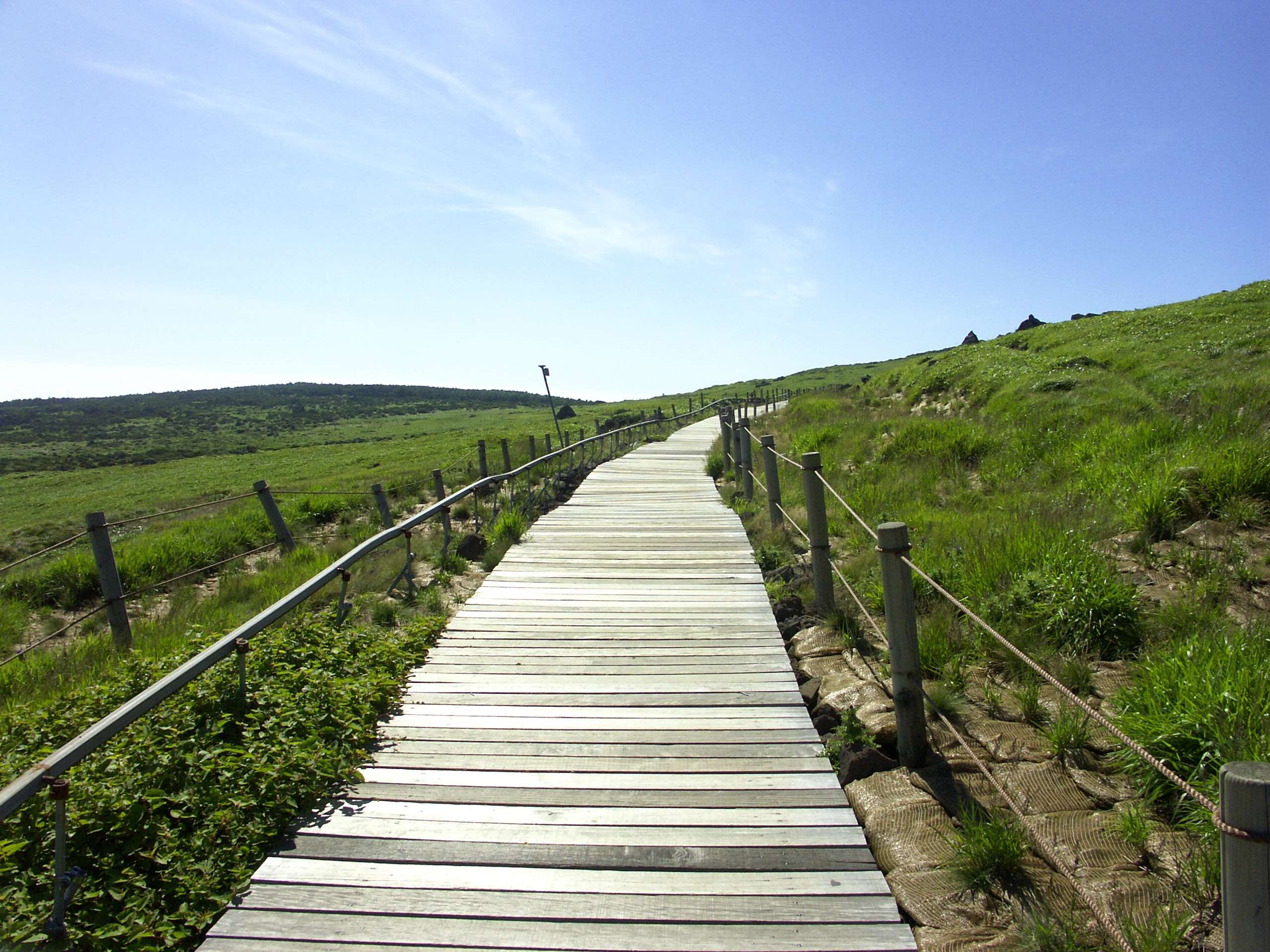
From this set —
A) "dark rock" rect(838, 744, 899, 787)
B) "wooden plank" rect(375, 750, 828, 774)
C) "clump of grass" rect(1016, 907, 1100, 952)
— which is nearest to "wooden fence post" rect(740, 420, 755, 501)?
"wooden plank" rect(375, 750, 828, 774)

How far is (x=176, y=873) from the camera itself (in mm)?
2928

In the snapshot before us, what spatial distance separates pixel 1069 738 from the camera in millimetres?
3410

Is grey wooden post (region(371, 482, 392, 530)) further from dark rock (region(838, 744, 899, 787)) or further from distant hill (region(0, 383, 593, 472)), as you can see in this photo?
distant hill (region(0, 383, 593, 472))

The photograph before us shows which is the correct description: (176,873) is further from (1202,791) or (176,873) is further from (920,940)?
(1202,791)

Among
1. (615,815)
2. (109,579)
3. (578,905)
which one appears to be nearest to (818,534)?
(615,815)

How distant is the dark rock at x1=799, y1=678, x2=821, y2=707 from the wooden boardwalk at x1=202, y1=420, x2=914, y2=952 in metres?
0.08

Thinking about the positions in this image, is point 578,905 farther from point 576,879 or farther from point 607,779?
point 607,779

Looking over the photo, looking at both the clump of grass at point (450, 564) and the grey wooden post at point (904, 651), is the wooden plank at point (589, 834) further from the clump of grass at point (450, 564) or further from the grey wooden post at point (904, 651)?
the clump of grass at point (450, 564)

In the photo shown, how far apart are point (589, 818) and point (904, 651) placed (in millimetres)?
1691

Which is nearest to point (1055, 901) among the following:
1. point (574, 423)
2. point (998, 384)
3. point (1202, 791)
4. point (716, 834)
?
point (1202, 791)

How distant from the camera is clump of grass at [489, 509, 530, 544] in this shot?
9359 millimetres

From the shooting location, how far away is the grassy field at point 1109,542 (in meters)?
3.22

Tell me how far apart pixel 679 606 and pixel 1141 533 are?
371 cm

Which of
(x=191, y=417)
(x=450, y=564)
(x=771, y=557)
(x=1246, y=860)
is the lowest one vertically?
(x=771, y=557)
